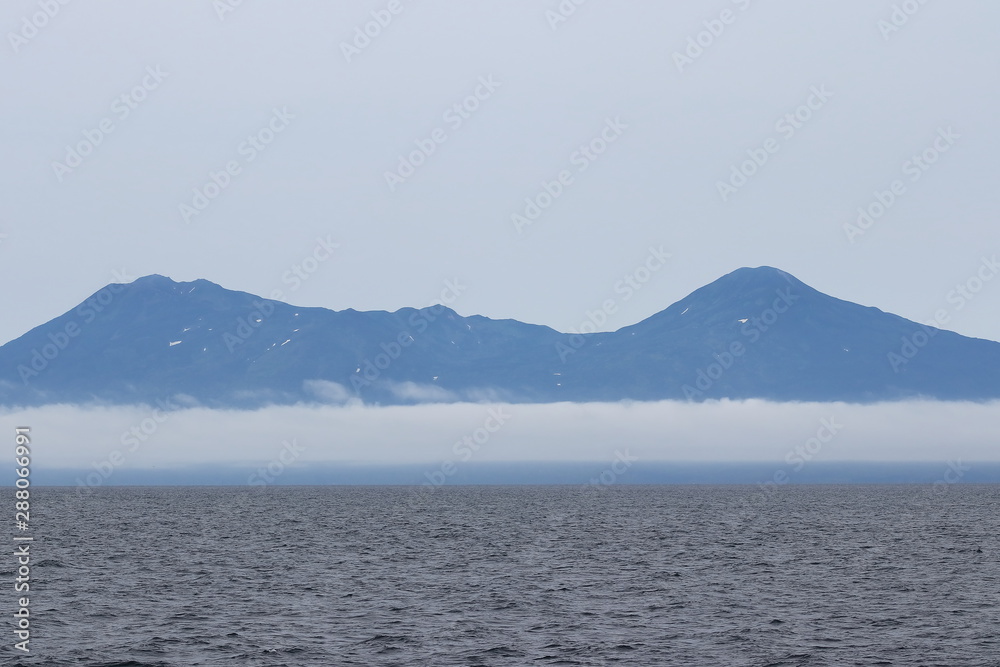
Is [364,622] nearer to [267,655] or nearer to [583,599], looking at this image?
[267,655]

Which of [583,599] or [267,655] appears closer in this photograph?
[267,655]

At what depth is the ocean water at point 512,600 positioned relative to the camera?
41.4 m

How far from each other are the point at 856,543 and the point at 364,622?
6215 centimetres

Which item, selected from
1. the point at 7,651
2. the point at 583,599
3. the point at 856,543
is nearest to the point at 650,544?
the point at 856,543

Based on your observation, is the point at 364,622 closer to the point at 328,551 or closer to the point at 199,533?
the point at 328,551

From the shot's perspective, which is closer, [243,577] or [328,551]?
[243,577]

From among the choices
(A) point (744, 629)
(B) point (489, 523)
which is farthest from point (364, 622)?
(B) point (489, 523)

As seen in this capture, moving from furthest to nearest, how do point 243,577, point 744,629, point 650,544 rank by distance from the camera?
point 650,544
point 243,577
point 744,629

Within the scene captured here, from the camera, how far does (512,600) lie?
2190 inches

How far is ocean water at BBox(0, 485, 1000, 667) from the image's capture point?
1629 inches

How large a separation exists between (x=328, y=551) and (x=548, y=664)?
168 feet

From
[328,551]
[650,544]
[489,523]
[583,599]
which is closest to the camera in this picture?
[583,599]

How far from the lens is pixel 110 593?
5803cm

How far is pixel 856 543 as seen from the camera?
96.0m
